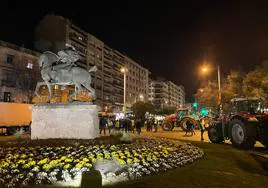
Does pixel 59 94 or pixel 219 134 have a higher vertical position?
pixel 59 94

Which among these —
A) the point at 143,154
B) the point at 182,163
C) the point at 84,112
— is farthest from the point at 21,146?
the point at 182,163

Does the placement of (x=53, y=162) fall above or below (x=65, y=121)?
below

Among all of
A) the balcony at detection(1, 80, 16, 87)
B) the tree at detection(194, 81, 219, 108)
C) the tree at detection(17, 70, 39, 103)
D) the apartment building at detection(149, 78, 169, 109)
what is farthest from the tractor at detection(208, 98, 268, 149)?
the apartment building at detection(149, 78, 169, 109)

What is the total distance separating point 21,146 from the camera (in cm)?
1127

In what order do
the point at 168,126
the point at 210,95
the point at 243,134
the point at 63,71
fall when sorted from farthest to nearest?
the point at 210,95 → the point at 168,126 → the point at 243,134 → the point at 63,71

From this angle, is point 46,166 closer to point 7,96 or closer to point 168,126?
point 168,126

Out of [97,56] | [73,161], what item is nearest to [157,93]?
[97,56]

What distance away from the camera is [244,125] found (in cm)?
1573

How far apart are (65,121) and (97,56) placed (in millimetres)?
77362

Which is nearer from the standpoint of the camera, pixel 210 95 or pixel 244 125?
pixel 244 125

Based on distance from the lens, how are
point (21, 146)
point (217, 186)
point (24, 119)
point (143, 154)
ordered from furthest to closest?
point (24, 119) < point (21, 146) < point (143, 154) < point (217, 186)

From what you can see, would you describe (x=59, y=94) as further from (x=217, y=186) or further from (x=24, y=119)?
(x=24, y=119)

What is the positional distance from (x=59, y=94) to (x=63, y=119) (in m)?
2.26

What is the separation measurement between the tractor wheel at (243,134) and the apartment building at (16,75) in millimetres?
41899
